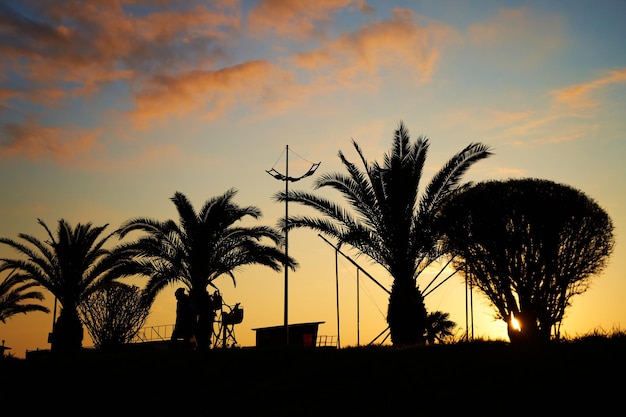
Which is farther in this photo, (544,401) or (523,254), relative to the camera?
(523,254)

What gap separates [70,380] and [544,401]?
9.59m

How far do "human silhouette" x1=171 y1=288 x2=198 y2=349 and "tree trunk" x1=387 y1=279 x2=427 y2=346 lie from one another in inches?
332

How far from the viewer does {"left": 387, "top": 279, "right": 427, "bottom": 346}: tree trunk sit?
2464 cm

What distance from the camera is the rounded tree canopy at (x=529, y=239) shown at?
24.0m

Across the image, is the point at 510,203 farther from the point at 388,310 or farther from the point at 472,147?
→ the point at 388,310

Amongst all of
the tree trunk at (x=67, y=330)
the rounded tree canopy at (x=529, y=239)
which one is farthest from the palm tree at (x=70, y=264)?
the rounded tree canopy at (x=529, y=239)

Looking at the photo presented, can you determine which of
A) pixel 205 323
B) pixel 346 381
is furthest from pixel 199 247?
pixel 346 381

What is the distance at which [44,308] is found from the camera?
35781 mm

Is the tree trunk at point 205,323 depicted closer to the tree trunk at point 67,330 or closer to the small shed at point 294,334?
the tree trunk at point 67,330

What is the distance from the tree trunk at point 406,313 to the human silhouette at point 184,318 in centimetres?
842

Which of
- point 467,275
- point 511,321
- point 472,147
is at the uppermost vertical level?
point 472,147

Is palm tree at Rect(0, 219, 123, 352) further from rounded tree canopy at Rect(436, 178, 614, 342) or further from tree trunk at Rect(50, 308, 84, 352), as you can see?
rounded tree canopy at Rect(436, 178, 614, 342)

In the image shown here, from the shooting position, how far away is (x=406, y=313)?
974 inches

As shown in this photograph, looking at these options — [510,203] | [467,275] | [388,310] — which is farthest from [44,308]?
[510,203]
